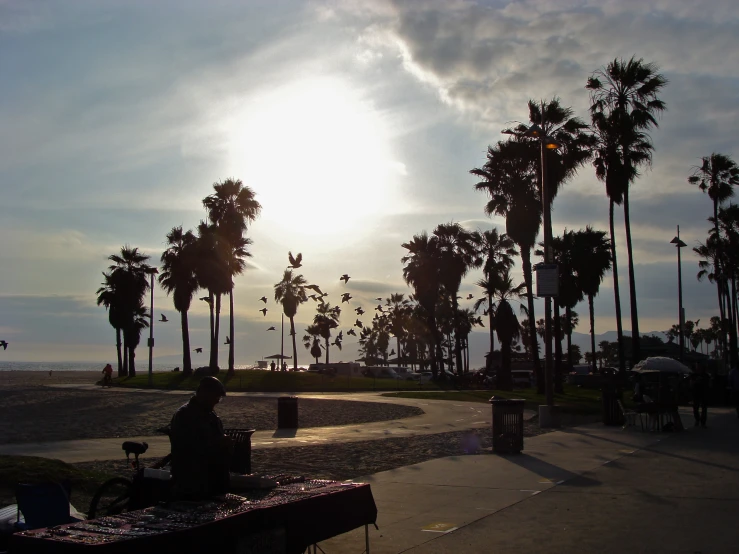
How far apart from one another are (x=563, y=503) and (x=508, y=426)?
→ 4970 mm

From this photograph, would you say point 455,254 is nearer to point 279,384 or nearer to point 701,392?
point 279,384

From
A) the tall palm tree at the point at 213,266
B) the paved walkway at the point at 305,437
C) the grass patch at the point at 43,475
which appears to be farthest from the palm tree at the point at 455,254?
the grass patch at the point at 43,475

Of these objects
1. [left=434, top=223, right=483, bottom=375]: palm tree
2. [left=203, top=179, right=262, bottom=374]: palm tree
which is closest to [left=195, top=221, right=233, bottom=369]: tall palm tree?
[left=203, top=179, right=262, bottom=374]: palm tree

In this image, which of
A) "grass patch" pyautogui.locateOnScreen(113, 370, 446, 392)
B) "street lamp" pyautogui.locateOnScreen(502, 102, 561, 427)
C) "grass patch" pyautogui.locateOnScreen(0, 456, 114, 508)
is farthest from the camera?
"grass patch" pyautogui.locateOnScreen(113, 370, 446, 392)

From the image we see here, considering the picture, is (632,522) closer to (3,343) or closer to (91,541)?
(91,541)

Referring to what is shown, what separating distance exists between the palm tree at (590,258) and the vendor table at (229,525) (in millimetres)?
48839

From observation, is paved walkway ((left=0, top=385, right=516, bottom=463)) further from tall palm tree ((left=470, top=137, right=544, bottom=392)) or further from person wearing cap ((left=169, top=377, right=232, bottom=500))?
tall palm tree ((left=470, top=137, right=544, bottom=392))

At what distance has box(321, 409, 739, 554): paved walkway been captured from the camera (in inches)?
273

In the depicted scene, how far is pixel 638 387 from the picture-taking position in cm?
2030

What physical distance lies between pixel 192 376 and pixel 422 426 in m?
40.5

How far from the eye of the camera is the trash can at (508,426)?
13648 millimetres

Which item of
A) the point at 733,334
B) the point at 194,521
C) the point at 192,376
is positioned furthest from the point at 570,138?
the point at 192,376

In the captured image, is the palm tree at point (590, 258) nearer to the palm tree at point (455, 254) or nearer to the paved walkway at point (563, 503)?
the palm tree at point (455, 254)

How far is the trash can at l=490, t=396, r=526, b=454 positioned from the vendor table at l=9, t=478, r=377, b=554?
793 centimetres
